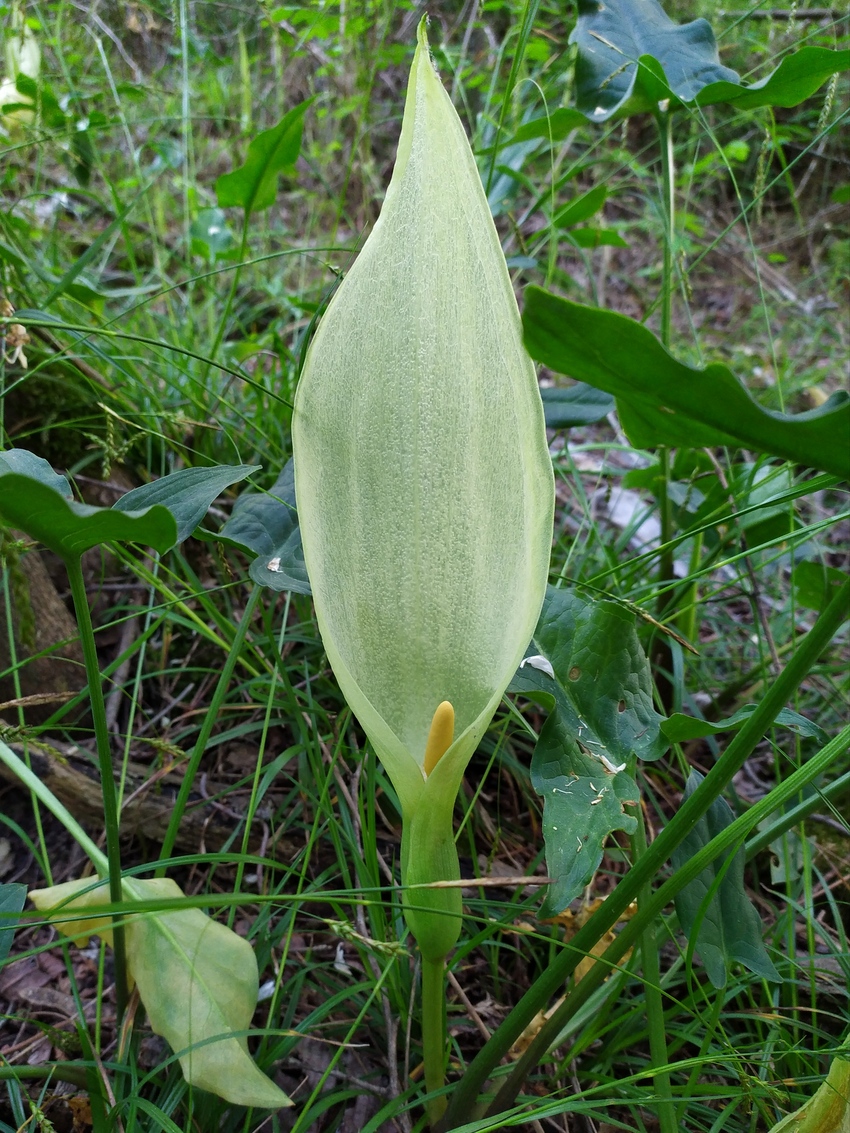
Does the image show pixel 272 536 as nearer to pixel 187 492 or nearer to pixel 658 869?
pixel 187 492

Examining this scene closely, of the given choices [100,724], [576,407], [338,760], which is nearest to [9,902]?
[100,724]

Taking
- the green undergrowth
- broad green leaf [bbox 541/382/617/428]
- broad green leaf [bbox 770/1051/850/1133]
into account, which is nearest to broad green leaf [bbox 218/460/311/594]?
the green undergrowth

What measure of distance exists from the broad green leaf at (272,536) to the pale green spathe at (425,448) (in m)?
0.09

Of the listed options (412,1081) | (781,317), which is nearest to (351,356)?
(412,1081)

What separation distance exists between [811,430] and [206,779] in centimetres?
83

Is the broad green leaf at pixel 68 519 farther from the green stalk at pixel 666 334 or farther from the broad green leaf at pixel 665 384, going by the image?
the green stalk at pixel 666 334

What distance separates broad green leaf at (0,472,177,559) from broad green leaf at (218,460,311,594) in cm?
15

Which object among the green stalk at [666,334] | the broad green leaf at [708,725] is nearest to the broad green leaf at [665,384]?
the broad green leaf at [708,725]

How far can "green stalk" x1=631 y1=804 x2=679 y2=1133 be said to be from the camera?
539 millimetres

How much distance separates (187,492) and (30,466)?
0.35 ft

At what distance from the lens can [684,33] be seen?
102cm

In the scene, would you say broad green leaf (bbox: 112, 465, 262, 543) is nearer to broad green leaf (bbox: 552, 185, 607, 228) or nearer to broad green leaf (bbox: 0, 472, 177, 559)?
broad green leaf (bbox: 0, 472, 177, 559)

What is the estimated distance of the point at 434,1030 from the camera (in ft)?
2.02

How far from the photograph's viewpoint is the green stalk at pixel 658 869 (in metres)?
0.43
